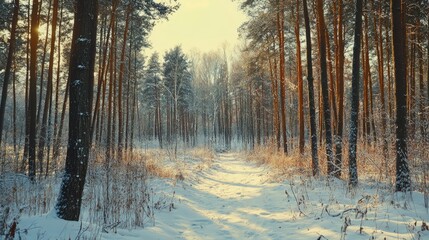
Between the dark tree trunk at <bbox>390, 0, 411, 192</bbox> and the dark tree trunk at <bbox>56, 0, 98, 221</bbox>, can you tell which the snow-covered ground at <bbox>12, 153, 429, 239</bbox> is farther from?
the dark tree trunk at <bbox>390, 0, 411, 192</bbox>

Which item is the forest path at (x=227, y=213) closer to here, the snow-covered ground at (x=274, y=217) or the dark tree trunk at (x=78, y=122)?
the snow-covered ground at (x=274, y=217)

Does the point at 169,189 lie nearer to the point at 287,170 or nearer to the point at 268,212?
the point at 268,212

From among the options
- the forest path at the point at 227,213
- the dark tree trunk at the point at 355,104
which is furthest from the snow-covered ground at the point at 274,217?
the dark tree trunk at the point at 355,104

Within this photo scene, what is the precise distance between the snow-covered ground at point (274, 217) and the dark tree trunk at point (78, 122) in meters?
0.37

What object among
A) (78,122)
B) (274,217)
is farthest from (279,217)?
(78,122)

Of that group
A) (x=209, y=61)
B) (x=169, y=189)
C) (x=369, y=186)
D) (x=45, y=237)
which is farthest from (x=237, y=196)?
(x=209, y=61)

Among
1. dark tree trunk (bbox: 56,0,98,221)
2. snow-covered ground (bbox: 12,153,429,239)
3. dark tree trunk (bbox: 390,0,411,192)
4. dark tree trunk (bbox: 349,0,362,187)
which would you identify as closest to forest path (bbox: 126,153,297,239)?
snow-covered ground (bbox: 12,153,429,239)

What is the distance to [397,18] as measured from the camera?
6668 mm

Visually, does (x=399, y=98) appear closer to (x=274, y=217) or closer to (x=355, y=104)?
(x=355, y=104)

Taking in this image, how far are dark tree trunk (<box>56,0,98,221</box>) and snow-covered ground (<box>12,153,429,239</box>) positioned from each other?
365 mm

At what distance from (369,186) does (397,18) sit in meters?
4.15

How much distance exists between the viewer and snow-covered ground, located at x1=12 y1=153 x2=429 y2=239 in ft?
14.0

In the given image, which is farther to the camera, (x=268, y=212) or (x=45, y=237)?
(x=268, y=212)

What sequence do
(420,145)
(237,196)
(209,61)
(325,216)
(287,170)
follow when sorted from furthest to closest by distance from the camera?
1. (209,61)
2. (287,170)
3. (237,196)
4. (420,145)
5. (325,216)
